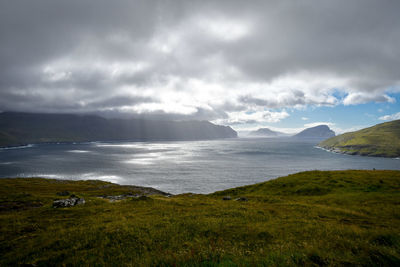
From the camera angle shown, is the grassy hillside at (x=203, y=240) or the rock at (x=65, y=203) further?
the rock at (x=65, y=203)

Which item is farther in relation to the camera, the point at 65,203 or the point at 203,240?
the point at 65,203

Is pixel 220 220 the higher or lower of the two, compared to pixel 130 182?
higher

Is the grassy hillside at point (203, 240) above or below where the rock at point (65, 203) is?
above

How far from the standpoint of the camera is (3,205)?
29.8m

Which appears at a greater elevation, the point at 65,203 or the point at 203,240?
the point at 203,240

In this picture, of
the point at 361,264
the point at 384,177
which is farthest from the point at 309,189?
the point at 361,264

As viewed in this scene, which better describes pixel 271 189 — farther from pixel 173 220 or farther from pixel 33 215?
pixel 33 215

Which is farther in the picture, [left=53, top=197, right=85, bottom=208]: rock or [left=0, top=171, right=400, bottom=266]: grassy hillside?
[left=53, top=197, right=85, bottom=208]: rock

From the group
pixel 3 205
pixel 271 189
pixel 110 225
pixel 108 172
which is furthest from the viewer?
pixel 108 172

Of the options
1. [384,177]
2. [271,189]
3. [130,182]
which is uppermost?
[384,177]

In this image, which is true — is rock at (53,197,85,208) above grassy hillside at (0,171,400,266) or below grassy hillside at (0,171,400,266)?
below

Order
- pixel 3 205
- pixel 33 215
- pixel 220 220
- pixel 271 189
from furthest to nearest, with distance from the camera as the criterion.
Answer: pixel 271 189, pixel 3 205, pixel 33 215, pixel 220 220

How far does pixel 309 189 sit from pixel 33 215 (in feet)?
155

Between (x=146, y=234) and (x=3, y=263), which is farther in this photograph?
(x=146, y=234)
